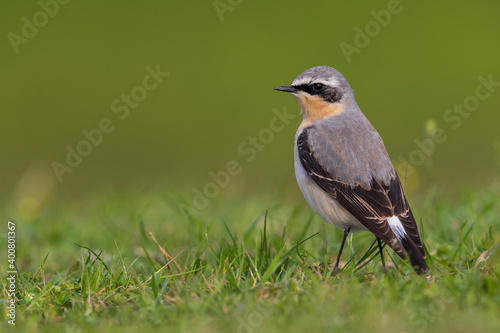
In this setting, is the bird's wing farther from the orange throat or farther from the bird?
the orange throat

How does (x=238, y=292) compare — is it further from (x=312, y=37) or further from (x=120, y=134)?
(x=312, y=37)

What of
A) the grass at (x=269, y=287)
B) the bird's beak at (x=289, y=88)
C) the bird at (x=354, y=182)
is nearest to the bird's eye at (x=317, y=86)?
the bird's beak at (x=289, y=88)

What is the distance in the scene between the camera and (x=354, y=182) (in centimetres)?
691

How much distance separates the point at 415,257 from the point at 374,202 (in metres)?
0.68

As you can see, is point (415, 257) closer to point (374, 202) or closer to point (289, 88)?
point (374, 202)

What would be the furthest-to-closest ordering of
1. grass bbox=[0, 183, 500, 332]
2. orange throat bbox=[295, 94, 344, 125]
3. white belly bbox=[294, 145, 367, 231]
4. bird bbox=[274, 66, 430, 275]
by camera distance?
Result: orange throat bbox=[295, 94, 344, 125], white belly bbox=[294, 145, 367, 231], bird bbox=[274, 66, 430, 275], grass bbox=[0, 183, 500, 332]

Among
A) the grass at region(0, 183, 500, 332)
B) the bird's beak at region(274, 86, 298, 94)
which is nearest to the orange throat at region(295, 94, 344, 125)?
the bird's beak at region(274, 86, 298, 94)

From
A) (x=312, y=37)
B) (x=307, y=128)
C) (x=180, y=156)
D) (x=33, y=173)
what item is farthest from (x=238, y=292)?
(x=312, y=37)

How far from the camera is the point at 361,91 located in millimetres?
22172

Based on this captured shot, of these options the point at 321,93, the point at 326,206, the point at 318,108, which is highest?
the point at 321,93

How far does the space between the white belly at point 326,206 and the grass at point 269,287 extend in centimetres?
29

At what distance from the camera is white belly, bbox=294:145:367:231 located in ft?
23.0

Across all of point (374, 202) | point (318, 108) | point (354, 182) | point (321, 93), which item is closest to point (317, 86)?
point (321, 93)

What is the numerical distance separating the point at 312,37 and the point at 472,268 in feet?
59.6
